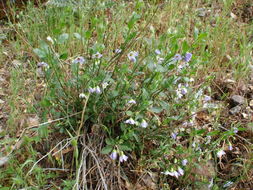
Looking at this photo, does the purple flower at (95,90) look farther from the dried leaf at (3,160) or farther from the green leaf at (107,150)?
the dried leaf at (3,160)

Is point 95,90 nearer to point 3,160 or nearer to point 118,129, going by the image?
point 118,129

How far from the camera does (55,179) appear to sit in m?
1.86

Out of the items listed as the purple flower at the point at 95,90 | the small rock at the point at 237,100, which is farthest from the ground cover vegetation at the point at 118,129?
the small rock at the point at 237,100

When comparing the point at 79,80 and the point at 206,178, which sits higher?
the point at 79,80

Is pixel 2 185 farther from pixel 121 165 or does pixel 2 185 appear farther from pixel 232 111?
pixel 232 111

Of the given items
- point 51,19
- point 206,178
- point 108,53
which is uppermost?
point 51,19

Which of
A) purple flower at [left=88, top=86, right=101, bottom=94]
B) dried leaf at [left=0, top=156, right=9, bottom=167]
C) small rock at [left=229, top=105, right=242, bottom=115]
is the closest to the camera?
purple flower at [left=88, top=86, right=101, bottom=94]

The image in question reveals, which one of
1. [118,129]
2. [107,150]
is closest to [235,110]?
[118,129]

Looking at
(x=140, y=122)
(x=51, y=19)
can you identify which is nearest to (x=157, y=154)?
(x=140, y=122)

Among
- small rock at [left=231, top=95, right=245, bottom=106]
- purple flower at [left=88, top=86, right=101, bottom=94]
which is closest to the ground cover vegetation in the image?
purple flower at [left=88, top=86, right=101, bottom=94]

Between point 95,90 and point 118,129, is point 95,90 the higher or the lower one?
the higher one

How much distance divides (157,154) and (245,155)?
2.32ft

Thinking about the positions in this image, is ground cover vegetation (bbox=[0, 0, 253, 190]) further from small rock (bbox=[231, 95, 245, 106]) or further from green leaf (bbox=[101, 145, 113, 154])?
small rock (bbox=[231, 95, 245, 106])

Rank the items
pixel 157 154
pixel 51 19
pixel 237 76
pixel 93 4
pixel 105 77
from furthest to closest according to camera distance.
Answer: pixel 93 4
pixel 51 19
pixel 237 76
pixel 157 154
pixel 105 77
